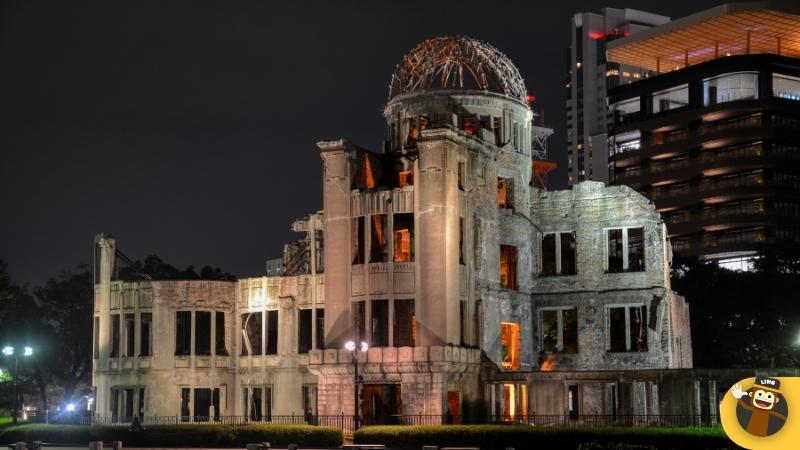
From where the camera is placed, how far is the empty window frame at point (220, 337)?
67.0 m

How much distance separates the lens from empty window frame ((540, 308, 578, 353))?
215 feet

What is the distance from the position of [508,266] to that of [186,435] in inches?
811

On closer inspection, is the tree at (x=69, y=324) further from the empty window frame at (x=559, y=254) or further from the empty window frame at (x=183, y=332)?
the empty window frame at (x=559, y=254)

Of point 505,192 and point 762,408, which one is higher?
point 505,192

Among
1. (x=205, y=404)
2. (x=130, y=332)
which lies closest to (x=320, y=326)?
(x=205, y=404)

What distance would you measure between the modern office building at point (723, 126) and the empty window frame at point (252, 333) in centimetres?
9044

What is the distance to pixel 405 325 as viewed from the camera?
207 feet

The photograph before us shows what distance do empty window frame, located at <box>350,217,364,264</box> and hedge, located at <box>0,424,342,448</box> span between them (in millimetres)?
10497

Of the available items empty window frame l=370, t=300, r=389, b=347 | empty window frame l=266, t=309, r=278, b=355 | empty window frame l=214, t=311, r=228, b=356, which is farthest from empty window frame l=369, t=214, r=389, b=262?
empty window frame l=214, t=311, r=228, b=356

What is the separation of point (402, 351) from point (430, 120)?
13974mm

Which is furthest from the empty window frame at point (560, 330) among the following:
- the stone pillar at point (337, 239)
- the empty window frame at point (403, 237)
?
the stone pillar at point (337, 239)

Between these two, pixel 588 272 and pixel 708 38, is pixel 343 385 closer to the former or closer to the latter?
pixel 588 272

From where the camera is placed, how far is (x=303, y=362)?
64562mm

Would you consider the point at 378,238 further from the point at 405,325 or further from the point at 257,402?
the point at 257,402
